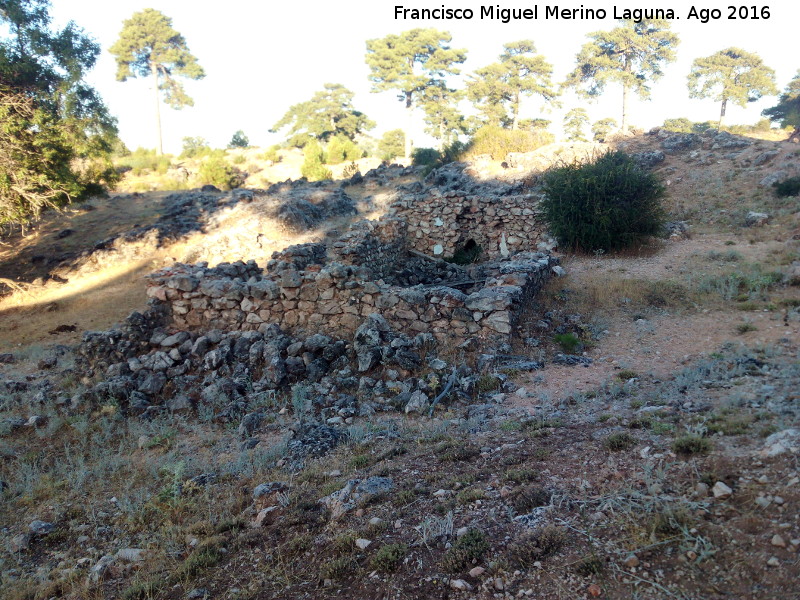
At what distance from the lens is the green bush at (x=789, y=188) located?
14.9 meters

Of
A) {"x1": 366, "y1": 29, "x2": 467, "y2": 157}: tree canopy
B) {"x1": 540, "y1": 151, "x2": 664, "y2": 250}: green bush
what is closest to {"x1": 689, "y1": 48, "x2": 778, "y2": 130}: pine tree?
{"x1": 366, "y1": 29, "x2": 467, "y2": 157}: tree canopy

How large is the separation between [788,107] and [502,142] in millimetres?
25352

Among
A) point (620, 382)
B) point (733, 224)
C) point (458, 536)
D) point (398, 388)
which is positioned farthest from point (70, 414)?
point (733, 224)

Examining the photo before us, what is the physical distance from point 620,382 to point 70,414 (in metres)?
6.54

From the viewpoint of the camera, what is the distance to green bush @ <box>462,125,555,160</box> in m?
23.2

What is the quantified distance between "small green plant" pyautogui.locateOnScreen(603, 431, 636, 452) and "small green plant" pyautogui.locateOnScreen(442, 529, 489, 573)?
4.25 ft

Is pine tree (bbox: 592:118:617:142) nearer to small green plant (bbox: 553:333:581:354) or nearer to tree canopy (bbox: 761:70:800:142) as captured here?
tree canopy (bbox: 761:70:800:142)

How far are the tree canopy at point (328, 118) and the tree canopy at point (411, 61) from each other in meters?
4.46

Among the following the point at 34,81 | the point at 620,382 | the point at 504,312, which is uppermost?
the point at 34,81

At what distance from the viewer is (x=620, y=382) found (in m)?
5.63

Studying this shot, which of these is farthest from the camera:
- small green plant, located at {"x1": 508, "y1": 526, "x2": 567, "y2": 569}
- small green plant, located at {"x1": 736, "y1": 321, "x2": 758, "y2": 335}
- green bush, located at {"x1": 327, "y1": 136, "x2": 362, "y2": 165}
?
green bush, located at {"x1": 327, "y1": 136, "x2": 362, "y2": 165}

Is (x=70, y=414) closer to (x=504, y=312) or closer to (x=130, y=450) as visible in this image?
(x=130, y=450)

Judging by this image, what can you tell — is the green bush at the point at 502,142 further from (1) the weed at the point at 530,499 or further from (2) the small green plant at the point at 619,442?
(1) the weed at the point at 530,499

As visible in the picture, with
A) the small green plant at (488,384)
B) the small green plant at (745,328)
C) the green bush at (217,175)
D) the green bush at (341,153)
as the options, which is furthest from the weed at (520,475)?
the green bush at (341,153)
